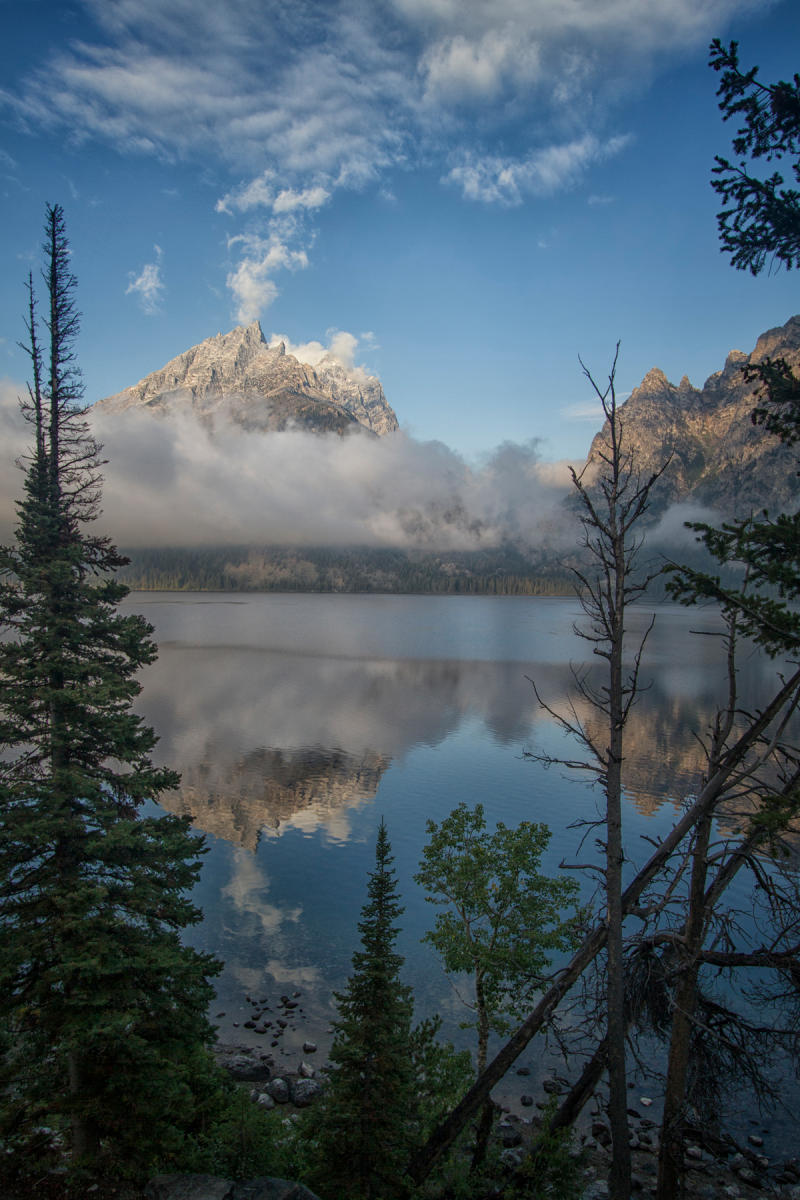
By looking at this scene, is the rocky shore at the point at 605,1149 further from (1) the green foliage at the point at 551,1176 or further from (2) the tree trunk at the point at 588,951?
(2) the tree trunk at the point at 588,951

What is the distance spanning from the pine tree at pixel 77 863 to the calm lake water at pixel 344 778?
10.7 metres

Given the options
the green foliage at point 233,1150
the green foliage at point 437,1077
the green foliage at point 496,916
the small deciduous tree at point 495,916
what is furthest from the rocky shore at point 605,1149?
the green foliage at point 233,1150

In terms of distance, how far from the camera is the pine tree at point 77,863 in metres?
12.5

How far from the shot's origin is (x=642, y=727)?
74438 millimetres

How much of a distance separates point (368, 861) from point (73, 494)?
110 ft

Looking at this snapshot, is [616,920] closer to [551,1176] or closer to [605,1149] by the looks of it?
[551,1176]

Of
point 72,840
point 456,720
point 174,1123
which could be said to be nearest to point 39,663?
point 72,840

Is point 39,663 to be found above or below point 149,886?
above

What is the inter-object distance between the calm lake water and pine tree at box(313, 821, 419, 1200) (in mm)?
7125

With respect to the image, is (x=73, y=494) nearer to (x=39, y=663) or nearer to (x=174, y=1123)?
(x=39, y=663)

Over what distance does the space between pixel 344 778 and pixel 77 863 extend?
145ft

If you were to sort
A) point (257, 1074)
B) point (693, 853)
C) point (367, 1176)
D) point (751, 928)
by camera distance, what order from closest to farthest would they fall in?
1. point (693, 853)
2. point (367, 1176)
3. point (257, 1074)
4. point (751, 928)

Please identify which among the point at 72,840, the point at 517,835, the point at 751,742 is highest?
the point at 751,742

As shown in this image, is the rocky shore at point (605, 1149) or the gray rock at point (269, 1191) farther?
the rocky shore at point (605, 1149)
